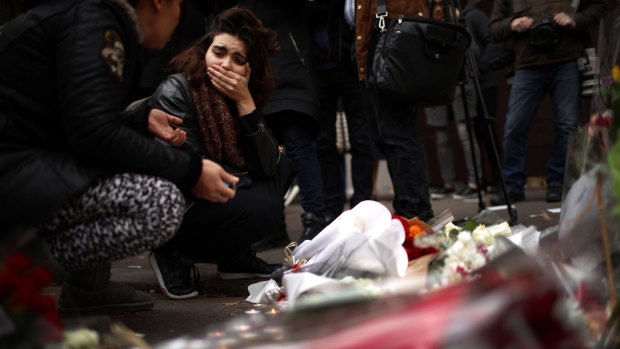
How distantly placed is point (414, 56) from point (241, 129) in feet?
3.18

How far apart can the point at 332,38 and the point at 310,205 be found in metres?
0.89

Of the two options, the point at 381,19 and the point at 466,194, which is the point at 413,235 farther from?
the point at 466,194

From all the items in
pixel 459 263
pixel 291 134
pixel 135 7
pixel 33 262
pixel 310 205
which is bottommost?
pixel 310 205

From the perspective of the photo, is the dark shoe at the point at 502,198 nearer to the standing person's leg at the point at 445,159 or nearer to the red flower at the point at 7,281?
the standing person's leg at the point at 445,159

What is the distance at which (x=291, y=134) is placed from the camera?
4.37 m

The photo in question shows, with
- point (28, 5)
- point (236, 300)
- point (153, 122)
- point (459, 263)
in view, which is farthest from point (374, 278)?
point (28, 5)

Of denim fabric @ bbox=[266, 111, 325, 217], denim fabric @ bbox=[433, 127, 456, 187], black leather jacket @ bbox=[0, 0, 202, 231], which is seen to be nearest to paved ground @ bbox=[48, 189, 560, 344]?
denim fabric @ bbox=[266, 111, 325, 217]

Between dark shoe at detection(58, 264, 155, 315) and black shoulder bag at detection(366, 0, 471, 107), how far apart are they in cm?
164

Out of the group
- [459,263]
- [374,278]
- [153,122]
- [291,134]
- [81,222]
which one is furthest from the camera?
[291,134]

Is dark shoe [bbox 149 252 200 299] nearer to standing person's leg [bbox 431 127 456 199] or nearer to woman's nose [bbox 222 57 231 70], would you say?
woman's nose [bbox 222 57 231 70]

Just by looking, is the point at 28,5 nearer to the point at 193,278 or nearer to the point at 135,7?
the point at 135,7

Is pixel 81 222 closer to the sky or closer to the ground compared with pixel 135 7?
closer to the ground

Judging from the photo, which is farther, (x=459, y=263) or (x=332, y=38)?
(x=332, y=38)

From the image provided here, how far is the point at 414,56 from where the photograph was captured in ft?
12.6
